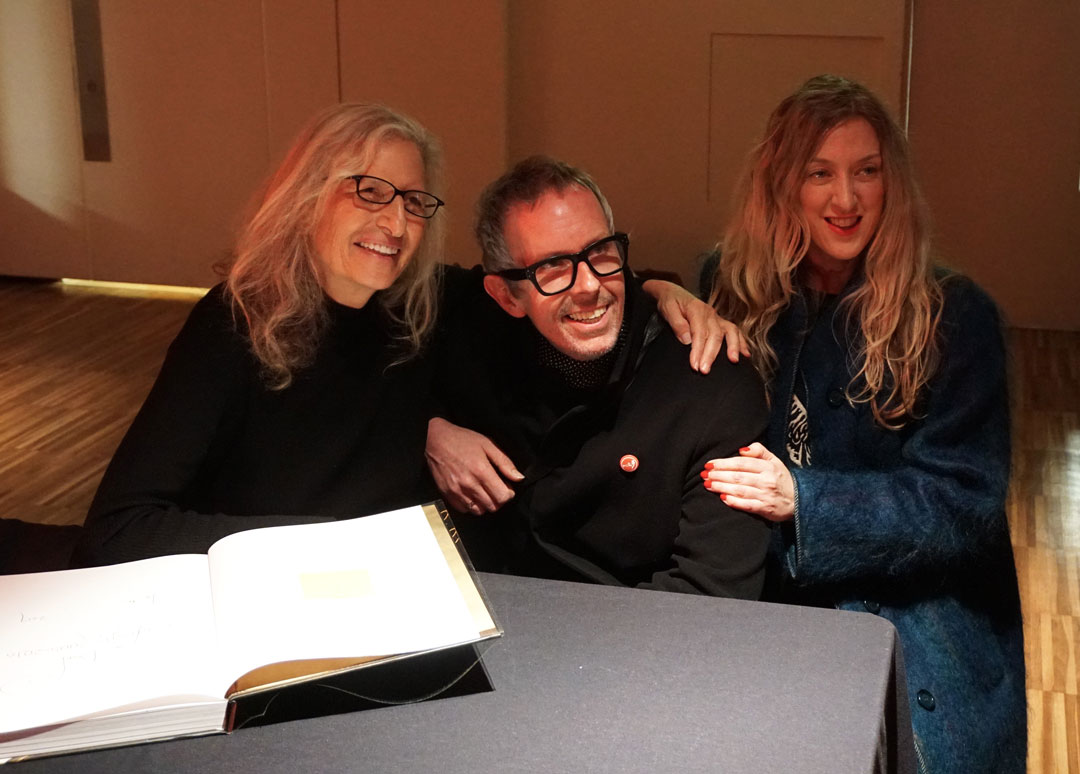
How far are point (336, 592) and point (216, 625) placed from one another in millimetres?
132

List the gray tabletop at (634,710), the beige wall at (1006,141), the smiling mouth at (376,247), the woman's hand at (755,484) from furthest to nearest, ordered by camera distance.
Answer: the beige wall at (1006,141), the smiling mouth at (376,247), the woman's hand at (755,484), the gray tabletop at (634,710)

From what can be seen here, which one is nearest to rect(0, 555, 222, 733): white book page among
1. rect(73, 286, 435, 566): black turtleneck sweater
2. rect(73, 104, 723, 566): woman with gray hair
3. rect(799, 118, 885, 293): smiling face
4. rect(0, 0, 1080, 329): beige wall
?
rect(73, 286, 435, 566): black turtleneck sweater

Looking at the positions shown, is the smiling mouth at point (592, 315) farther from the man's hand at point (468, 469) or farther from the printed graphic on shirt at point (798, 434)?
the printed graphic on shirt at point (798, 434)

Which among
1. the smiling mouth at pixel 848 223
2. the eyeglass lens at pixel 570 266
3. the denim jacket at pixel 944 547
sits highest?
the smiling mouth at pixel 848 223

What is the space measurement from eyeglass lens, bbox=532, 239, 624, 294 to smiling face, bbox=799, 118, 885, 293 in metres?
0.37

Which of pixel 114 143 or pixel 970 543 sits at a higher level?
pixel 114 143

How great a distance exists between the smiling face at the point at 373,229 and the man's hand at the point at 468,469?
0.29 m

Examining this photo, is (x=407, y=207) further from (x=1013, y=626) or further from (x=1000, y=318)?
(x=1013, y=626)

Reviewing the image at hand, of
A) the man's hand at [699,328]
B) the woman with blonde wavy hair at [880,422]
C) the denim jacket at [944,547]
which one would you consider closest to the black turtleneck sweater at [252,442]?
the man's hand at [699,328]

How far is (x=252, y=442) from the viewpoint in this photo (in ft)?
6.48

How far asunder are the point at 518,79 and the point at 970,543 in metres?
4.25

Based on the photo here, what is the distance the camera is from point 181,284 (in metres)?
6.33

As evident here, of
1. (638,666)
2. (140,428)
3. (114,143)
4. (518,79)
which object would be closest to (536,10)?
(518,79)

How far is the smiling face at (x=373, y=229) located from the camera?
2.04 metres
